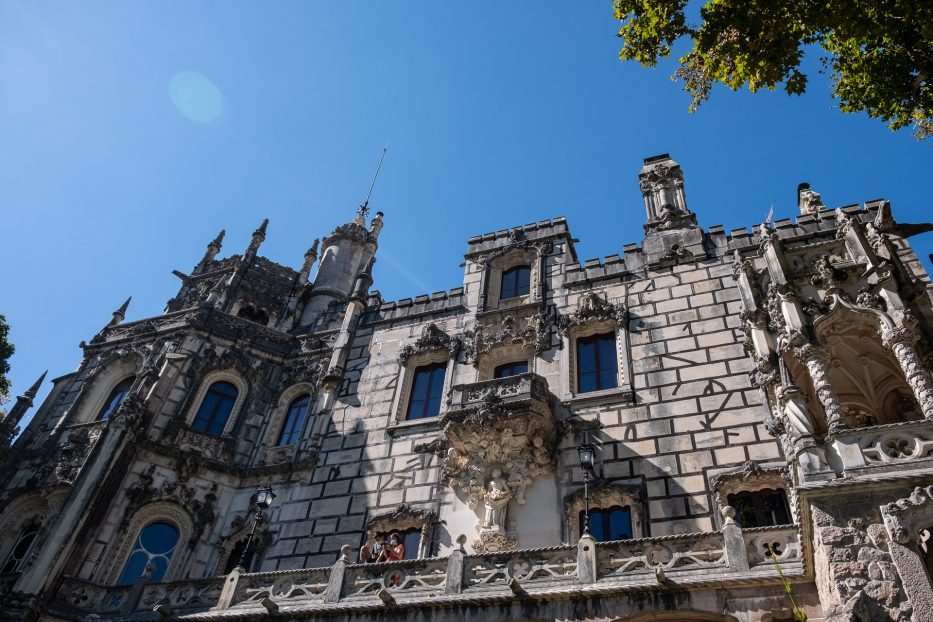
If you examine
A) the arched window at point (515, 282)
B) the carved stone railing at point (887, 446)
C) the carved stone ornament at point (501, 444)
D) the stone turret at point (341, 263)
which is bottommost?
the carved stone railing at point (887, 446)

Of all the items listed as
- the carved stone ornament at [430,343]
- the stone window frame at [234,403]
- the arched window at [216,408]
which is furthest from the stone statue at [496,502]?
the arched window at [216,408]

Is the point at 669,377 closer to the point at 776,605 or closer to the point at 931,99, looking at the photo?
the point at 776,605

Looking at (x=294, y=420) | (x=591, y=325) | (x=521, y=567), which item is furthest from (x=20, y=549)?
(x=591, y=325)

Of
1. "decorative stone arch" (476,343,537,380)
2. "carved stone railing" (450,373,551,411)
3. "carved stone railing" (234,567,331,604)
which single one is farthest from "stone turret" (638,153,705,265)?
"carved stone railing" (234,567,331,604)

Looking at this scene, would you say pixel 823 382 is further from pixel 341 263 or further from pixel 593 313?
pixel 341 263

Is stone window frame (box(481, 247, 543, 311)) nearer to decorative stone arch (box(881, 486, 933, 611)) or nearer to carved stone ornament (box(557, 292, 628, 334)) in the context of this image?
carved stone ornament (box(557, 292, 628, 334))

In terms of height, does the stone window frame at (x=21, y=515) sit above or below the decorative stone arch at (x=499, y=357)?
below

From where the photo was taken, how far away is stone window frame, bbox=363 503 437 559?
16.6 metres

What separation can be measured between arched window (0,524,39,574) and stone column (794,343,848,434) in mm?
18299

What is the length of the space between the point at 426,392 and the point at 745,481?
8967mm

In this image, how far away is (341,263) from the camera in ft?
89.1

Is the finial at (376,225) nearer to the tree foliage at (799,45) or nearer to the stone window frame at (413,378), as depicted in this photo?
the stone window frame at (413,378)

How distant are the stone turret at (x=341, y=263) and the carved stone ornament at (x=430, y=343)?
17.7ft

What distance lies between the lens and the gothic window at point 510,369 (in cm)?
1958
